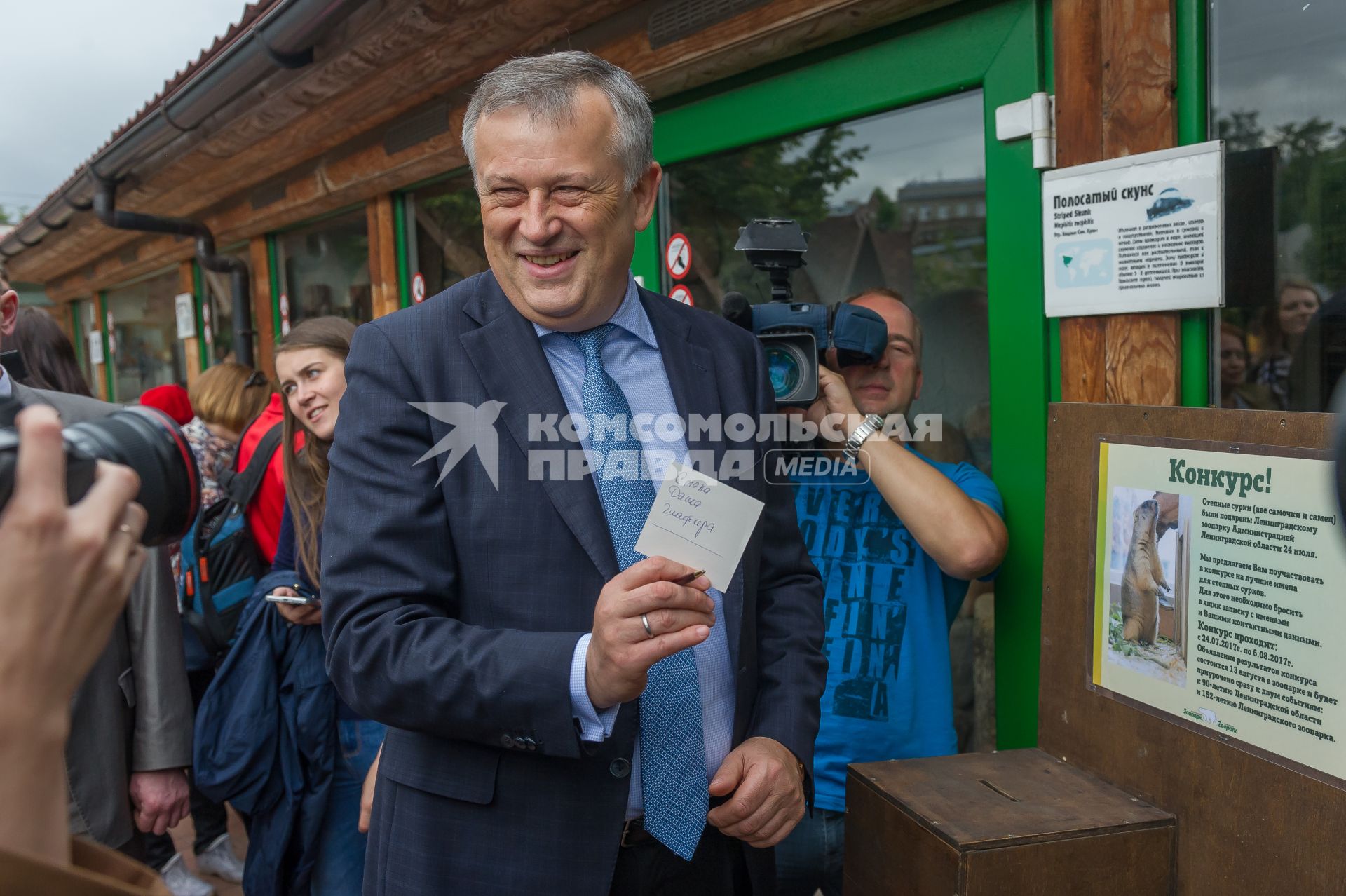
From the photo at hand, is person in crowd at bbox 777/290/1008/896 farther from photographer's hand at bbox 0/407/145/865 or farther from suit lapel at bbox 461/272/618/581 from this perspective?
photographer's hand at bbox 0/407/145/865

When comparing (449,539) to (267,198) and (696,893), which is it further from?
(267,198)

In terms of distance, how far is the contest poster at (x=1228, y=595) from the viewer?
1.34 m

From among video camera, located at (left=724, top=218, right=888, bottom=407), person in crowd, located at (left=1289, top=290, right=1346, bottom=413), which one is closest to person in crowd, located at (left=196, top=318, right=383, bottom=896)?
video camera, located at (left=724, top=218, right=888, bottom=407)

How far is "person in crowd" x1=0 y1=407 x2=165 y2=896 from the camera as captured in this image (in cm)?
70

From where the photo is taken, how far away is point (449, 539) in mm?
1418

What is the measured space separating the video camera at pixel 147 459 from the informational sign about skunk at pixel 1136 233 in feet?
5.72

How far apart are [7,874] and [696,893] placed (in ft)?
3.61

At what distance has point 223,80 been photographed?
4.14 metres


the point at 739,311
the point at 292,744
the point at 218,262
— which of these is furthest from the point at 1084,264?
the point at 218,262

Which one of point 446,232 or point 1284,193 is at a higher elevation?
point 446,232

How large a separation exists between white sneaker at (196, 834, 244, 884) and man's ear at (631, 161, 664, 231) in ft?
10.3

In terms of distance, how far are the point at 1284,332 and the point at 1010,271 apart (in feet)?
1.90

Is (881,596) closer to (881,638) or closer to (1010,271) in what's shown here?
(881,638)

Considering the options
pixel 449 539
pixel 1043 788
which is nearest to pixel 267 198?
pixel 449 539
